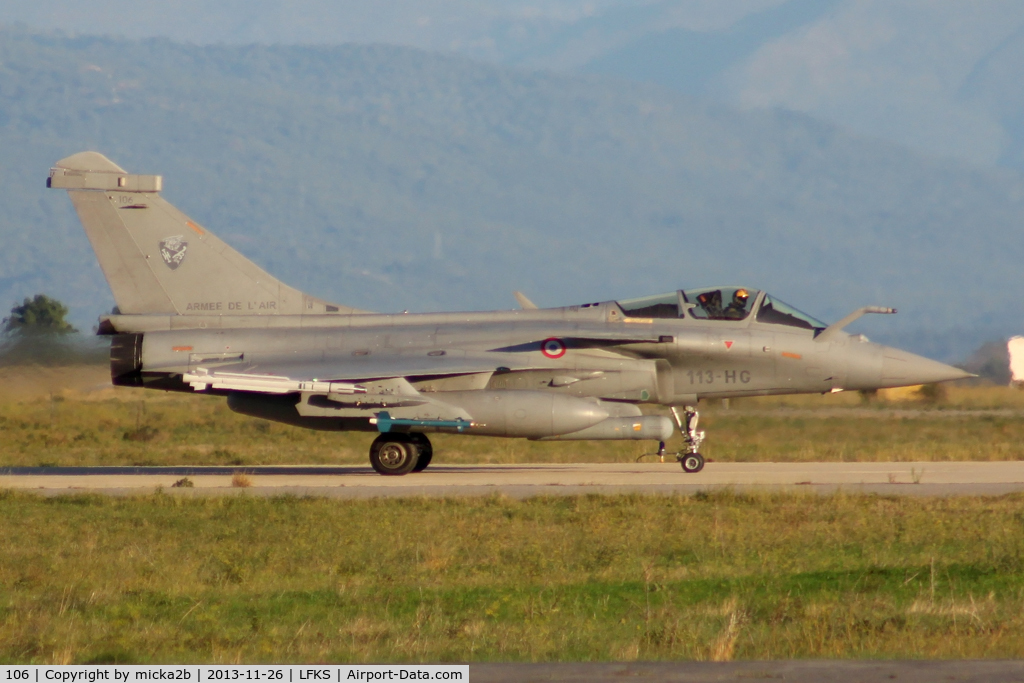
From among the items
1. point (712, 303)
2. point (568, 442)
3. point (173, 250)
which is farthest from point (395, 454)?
point (568, 442)

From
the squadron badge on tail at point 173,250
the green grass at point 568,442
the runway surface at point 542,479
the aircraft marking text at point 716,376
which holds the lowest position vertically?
the runway surface at point 542,479

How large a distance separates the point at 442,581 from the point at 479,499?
4.85 metres

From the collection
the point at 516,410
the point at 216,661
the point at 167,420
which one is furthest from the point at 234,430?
the point at 216,661

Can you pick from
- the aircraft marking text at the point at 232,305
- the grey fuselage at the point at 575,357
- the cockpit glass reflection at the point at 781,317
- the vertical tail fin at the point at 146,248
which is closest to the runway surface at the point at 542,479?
the grey fuselage at the point at 575,357

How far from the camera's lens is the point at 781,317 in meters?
18.7

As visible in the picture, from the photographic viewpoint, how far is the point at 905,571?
9.91m

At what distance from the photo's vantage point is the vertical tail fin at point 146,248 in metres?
19.0

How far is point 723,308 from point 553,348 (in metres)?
2.54

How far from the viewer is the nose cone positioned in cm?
1842

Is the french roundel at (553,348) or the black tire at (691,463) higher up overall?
the french roundel at (553,348)

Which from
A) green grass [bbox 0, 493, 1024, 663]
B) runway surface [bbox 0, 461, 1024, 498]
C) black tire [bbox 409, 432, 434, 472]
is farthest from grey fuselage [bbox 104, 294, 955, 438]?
green grass [bbox 0, 493, 1024, 663]

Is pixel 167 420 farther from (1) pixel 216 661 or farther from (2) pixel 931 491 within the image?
(1) pixel 216 661

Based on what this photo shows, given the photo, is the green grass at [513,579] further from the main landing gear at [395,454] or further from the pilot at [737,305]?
the pilot at [737,305]

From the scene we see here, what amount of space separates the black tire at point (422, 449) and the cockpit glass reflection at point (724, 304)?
432 cm
